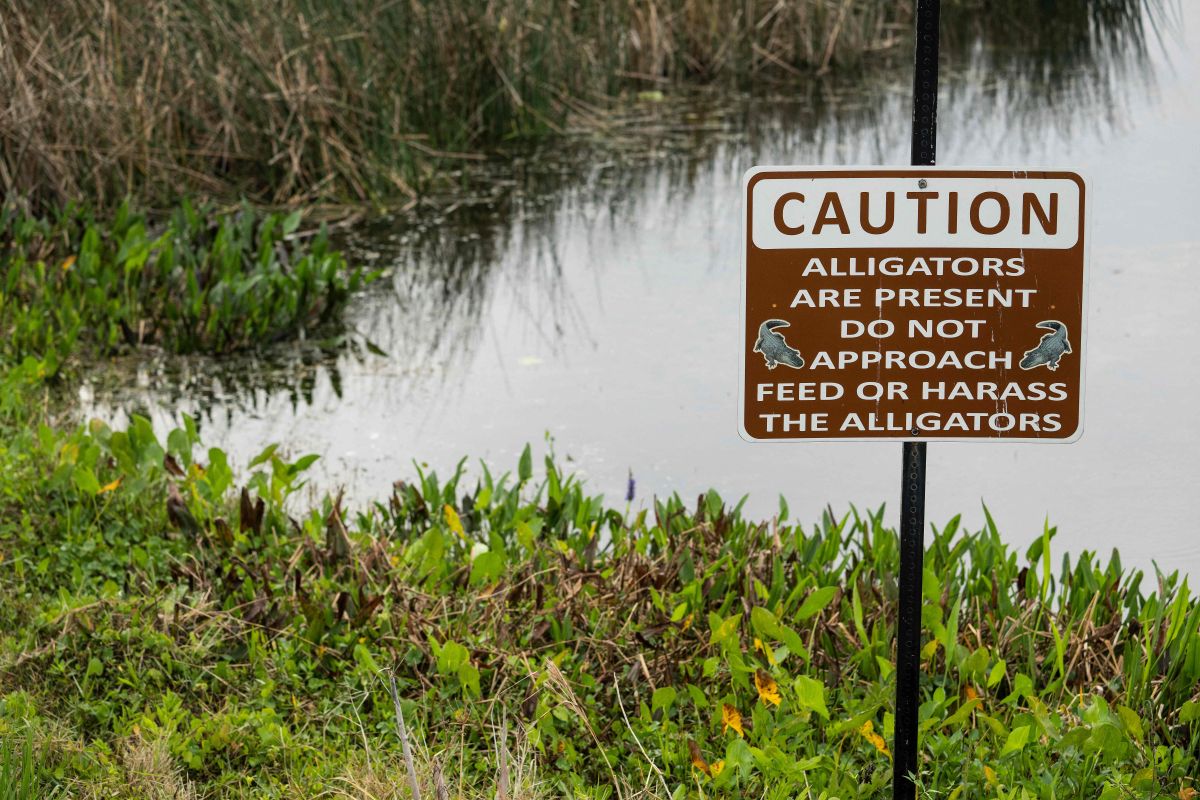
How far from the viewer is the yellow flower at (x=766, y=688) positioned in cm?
291

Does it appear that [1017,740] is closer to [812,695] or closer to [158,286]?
[812,695]

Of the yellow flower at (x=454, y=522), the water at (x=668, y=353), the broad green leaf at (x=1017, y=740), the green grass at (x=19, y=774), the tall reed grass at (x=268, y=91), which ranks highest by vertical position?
the tall reed grass at (x=268, y=91)

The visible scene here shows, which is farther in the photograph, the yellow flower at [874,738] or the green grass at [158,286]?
the green grass at [158,286]

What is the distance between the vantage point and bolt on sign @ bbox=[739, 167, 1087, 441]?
7.50 feet

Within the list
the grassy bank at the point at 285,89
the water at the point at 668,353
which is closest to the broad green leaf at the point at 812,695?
the water at the point at 668,353

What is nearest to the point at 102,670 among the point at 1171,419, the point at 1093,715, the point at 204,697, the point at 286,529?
the point at 204,697

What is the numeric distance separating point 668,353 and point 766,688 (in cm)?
279

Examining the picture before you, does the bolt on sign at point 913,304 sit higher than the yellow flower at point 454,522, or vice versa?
the bolt on sign at point 913,304

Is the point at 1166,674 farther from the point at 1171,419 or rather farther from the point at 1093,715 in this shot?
the point at 1171,419

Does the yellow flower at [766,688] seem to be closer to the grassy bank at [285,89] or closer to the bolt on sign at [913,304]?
the bolt on sign at [913,304]

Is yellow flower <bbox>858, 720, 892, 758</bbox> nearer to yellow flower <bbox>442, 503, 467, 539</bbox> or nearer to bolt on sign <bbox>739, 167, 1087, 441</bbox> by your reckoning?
bolt on sign <bbox>739, 167, 1087, 441</bbox>

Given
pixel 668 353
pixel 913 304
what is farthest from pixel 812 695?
pixel 668 353

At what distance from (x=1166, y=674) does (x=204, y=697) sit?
79.7 inches

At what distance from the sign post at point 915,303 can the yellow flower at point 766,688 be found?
0.71m
